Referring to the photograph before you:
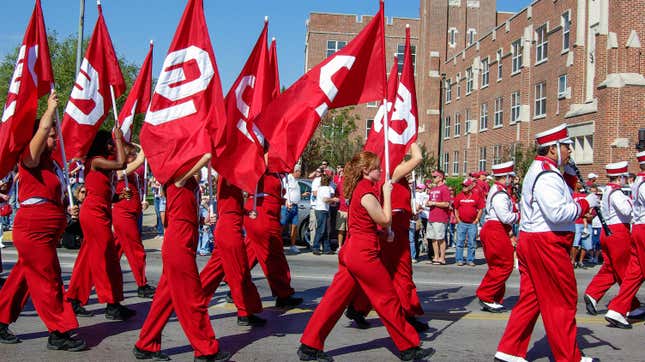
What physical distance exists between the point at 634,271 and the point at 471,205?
21.2 ft

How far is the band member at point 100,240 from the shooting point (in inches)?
277

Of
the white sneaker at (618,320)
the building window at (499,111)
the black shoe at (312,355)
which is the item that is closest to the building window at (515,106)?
the building window at (499,111)

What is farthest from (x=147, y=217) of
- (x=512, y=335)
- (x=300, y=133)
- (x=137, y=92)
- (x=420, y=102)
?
(x=420, y=102)

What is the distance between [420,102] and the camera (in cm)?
5712

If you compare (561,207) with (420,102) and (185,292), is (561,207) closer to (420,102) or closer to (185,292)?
(185,292)

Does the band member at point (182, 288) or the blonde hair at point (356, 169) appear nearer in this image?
the band member at point (182, 288)

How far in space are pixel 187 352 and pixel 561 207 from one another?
3393 mm

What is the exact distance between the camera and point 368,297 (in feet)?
18.4

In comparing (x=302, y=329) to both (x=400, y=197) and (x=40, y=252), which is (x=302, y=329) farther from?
(x=40, y=252)

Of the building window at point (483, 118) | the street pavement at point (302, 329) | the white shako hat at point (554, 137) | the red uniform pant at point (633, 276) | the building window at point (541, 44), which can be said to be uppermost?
the building window at point (541, 44)

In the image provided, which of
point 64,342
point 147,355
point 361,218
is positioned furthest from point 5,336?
point 361,218

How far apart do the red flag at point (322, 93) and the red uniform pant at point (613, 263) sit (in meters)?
3.50

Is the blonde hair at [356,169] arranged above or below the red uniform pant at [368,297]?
above

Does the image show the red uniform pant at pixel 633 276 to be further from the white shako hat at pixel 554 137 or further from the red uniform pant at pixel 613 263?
the white shako hat at pixel 554 137
